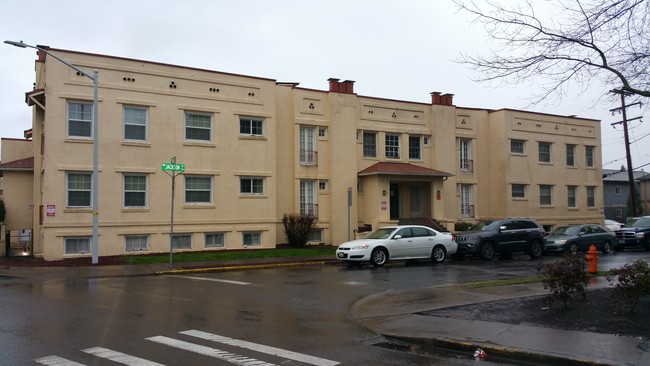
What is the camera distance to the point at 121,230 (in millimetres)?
23828

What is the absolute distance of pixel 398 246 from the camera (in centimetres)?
2081

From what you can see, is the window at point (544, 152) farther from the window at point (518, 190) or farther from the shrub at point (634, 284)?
the shrub at point (634, 284)

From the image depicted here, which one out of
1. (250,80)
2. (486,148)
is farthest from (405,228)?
(486,148)

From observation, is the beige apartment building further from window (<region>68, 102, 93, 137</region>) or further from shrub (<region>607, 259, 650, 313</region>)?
shrub (<region>607, 259, 650, 313</region>)

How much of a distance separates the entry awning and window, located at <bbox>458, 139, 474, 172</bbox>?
4.05 metres

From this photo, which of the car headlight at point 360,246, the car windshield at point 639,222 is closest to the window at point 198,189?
the car headlight at point 360,246

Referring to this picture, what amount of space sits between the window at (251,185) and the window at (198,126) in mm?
2580

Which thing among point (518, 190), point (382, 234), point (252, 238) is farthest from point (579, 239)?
point (252, 238)

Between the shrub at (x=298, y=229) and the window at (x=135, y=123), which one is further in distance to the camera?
the shrub at (x=298, y=229)

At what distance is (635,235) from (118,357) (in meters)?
28.0

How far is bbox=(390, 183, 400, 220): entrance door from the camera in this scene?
103 ft

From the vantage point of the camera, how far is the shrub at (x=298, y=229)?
27359 mm

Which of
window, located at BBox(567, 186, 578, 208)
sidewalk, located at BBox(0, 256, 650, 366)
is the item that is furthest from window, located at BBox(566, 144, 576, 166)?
sidewalk, located at BBox(0, 256, 650, 366)

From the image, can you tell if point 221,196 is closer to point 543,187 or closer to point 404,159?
point 404,159
